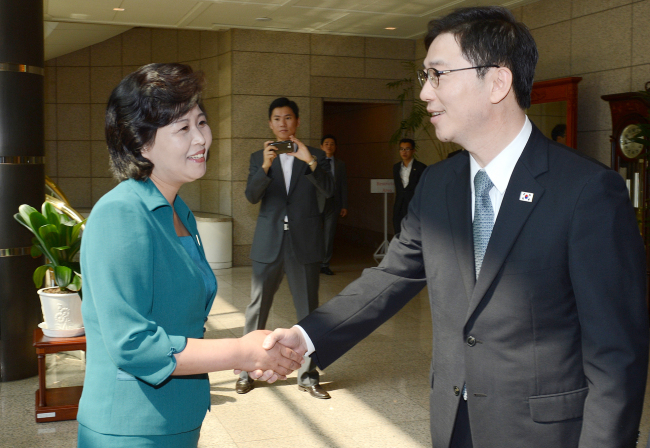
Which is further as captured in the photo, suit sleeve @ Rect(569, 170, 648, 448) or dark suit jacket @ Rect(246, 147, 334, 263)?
dark suit jacket @ Rect(246, 147, 334, 263)

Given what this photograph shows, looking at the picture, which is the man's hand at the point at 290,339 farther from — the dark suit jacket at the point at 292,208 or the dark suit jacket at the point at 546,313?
the dark suit jacket at the point at 292,208

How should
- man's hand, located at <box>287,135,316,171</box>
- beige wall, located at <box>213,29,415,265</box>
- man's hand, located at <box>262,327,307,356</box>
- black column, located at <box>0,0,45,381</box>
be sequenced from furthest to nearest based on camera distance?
beige wall, located at <box>213,29,415,265</box> → black column, located at <box>0,0,45,381</box> → man's hand, located at <box>287,135,316,171</box> → man's hand, located at <box>262,327,307,356</box>

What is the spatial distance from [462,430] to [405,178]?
753 cm

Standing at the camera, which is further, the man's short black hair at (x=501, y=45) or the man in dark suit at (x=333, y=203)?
the man in dark suit at (x=333, y=203)

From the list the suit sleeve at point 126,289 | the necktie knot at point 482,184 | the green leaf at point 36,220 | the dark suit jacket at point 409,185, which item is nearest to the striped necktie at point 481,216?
the necktie knot at point 482,184

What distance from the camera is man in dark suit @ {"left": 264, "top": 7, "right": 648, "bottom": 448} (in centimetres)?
139

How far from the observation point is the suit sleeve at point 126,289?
1.43m

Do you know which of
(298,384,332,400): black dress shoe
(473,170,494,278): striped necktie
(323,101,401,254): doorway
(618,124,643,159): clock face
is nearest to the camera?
(473,170,494,278): striped necktie

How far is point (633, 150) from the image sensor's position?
20.3 feet

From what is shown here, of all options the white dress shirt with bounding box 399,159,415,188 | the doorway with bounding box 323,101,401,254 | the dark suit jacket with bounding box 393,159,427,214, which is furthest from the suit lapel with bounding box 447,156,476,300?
the doorway with bounding box 323,101,401,254

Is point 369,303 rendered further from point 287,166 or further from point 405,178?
point 405,178

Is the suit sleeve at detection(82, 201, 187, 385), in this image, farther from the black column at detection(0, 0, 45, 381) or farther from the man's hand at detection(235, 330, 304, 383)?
the black column at detection(0, 0, 45, 381)

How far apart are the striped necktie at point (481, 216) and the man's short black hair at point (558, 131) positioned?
5859 millimetres

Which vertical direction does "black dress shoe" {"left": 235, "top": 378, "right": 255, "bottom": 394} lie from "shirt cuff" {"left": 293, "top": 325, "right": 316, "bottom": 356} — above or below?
below
